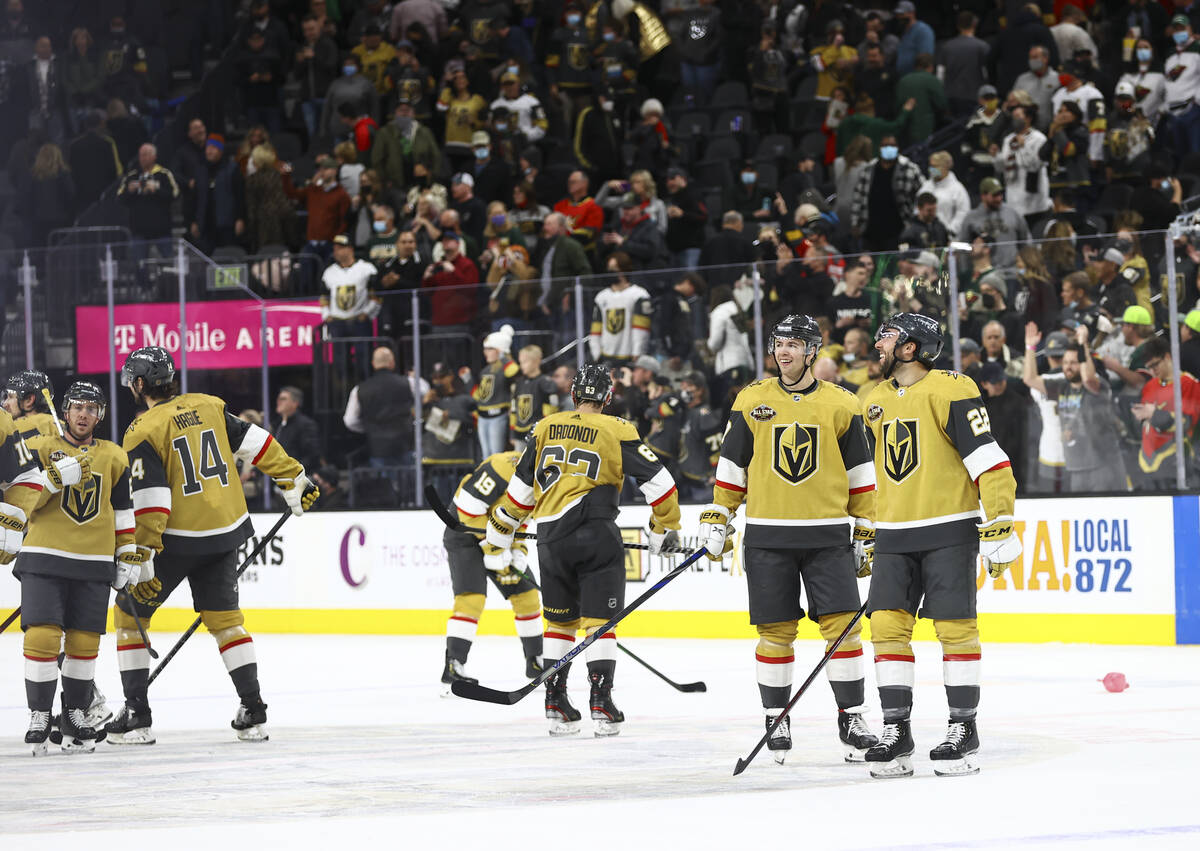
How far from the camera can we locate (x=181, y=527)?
7.87 m

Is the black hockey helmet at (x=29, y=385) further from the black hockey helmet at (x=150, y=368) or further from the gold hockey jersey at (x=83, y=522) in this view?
the gold hockey jersey at (x=83, y=522)

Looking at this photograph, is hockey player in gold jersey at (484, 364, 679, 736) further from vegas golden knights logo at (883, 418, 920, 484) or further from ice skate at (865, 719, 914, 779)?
ice skate at (865, 719, 914, 779)

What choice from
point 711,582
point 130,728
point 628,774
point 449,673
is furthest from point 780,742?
point 711,582

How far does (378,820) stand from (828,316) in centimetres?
678

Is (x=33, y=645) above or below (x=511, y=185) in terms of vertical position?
below

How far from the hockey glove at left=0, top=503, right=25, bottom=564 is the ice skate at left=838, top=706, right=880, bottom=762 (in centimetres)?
370

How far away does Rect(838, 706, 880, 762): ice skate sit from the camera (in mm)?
6625

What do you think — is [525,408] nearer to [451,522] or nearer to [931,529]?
[451,522]

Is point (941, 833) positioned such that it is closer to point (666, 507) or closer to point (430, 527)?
point (666, 507)

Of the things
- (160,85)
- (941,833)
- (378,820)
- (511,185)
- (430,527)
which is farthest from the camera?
(160,85)

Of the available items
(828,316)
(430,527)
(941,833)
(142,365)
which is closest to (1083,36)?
(828,316)

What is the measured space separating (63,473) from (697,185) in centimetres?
958

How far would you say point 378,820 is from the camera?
218 inches

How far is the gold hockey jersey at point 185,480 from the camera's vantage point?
25.7 ft
